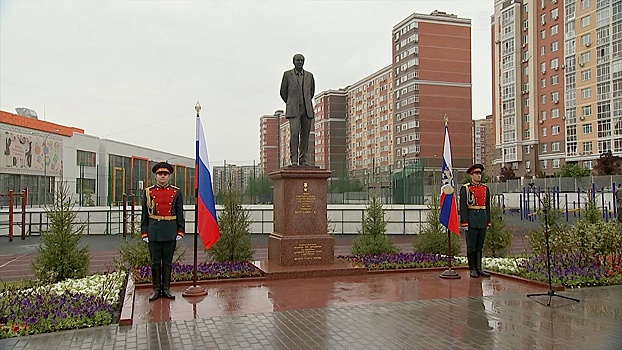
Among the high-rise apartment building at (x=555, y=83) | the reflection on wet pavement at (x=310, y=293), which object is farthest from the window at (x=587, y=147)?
the reflection on wet pavement at (x=310, y=293)

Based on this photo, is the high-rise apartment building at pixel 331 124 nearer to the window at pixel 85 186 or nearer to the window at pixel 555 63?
the window at pixel 555 63

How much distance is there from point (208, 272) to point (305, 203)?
2.33 metres

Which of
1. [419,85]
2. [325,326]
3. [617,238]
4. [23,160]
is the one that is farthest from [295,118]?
[419,85]

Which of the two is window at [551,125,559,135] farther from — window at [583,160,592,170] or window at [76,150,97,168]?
window at [76,150,97,168]

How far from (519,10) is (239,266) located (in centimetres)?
5816

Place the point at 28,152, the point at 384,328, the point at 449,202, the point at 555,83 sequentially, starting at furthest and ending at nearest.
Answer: the point at 555,83, the point at 28,152, the point at 449,202, the point at 384,328

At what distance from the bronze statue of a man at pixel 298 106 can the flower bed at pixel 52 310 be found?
477 centimetres

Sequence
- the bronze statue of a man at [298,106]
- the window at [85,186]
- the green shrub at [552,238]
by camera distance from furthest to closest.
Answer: the window at [85,186], the bronze statue of a man at [298,106], the green shrub at [552,238]

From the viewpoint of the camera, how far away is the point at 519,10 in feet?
194

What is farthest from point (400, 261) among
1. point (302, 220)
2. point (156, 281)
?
point (156, 281)

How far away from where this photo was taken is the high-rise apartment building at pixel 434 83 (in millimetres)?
64000

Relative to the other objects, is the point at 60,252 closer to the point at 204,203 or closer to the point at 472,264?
the point at 204,203

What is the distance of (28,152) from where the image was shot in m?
38.8

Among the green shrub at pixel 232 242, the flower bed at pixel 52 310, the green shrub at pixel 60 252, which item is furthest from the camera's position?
the green shrub at pixel 232 242
